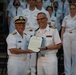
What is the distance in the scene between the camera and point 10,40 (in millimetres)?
6047

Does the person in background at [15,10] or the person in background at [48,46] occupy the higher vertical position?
the person in background at [15,10]

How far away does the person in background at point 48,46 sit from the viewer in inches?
242

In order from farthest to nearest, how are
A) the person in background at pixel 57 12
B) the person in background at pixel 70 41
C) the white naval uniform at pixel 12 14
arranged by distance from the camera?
1. the person in background at pixel 57 12
2. the white naval uniform at pixel 12 14
3. the person in background at pixel 70 41

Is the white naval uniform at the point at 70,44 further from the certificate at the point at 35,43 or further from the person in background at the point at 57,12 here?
the certificate at the point at 35,43

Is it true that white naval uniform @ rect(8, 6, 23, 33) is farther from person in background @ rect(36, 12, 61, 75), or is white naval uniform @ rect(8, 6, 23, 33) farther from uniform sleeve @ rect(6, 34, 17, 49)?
uniform sleeve @ rect(6, 34, 17, 49)

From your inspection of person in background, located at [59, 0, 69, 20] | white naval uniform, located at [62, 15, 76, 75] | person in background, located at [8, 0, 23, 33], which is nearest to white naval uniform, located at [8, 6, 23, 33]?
person in background, located at [8, 0, 23, 33]

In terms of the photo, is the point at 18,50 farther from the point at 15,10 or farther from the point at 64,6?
the point at 64,6

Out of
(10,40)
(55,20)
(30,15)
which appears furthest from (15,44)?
(55,20)

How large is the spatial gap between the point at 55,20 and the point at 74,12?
1.07 m

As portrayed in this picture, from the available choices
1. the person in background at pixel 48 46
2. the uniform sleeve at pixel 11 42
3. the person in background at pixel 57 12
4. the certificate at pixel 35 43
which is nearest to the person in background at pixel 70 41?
the person in background at pixel 57 12

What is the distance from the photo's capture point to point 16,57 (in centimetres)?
605

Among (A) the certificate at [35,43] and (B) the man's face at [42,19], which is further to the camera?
(B) the man's face at [42,19]

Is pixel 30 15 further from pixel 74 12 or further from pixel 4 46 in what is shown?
pixel 4 46

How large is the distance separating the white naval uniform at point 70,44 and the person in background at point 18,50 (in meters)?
2.20
